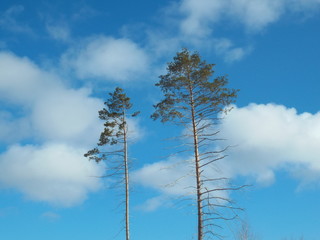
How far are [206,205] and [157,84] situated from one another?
766 cm

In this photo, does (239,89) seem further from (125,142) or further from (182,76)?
(125,142)

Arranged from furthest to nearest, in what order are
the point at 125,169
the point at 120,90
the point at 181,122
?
1. the point at 120,90
2. the point at 125,169
3. the point at 181,122

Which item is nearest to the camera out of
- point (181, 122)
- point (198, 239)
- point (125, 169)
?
point (198, 239)

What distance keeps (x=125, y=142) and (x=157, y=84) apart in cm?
661

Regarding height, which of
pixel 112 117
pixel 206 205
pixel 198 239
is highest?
pixel 112 117

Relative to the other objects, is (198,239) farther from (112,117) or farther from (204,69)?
(112,117)

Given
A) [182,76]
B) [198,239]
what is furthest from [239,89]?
[198,239]

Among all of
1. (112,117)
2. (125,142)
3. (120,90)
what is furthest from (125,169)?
(120,90)

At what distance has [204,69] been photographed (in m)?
24.3

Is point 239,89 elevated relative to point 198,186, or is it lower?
elevated

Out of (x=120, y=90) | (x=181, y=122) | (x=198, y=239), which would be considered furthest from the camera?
(x=120, y=90)

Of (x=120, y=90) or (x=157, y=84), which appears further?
(x=120, y=90)

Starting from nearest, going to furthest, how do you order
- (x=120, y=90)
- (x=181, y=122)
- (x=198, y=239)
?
1. (x=198, y=239)
2. (x=181, y=122)
3. (x=120, y=90)

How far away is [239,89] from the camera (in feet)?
79.9
